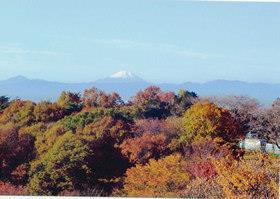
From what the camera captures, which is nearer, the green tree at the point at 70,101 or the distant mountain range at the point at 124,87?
the distant mountain range at the point at 124,87

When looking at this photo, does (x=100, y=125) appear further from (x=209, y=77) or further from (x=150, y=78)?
(x=209, y=77)

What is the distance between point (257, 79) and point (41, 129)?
1.87m

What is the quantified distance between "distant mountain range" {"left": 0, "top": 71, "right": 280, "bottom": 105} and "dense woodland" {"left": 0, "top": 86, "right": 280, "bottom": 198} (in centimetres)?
6

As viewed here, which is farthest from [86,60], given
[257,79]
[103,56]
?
[257,79]

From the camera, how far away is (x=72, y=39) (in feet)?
22.0

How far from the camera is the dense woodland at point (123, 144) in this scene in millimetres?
6750

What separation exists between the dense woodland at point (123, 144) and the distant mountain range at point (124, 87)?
55 millimetres

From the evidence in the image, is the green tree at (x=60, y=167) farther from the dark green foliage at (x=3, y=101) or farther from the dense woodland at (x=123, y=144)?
the dark green foliage at (x=3, y=101)

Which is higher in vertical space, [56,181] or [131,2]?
[131,2]

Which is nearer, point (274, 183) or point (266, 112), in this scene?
point (274, 183)

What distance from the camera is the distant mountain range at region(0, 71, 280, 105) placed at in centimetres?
668

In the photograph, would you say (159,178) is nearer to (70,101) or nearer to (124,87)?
(124,87)

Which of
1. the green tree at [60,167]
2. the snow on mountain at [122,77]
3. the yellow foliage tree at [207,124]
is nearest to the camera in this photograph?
the snow on mountain at [122,77]

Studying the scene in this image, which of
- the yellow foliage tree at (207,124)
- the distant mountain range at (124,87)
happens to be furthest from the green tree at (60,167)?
the yellow foliage tree at (207,124)
